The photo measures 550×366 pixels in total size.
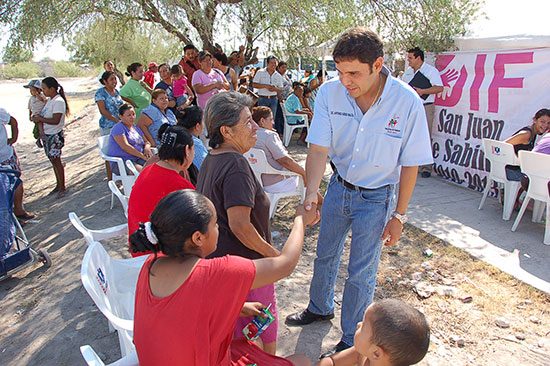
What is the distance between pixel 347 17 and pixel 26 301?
7068 mm

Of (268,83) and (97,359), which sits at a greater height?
(268,83)

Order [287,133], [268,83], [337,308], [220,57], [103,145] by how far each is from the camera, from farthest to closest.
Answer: [287,133], [268,83], [220,57], [103,145], [337,308]

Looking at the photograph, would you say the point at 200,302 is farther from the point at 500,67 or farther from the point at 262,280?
the point at 500,67

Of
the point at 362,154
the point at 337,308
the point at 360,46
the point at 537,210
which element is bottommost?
the point at 337,308

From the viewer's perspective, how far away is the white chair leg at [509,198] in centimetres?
500

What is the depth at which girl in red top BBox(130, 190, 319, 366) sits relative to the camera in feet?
4.65

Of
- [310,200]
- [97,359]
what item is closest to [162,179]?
[310,200]

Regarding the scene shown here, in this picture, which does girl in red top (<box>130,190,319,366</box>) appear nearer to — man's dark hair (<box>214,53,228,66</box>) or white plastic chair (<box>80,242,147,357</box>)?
white plastic chair (<box>80,242,147,357</box>)

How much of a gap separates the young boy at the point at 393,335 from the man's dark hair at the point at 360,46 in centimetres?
122

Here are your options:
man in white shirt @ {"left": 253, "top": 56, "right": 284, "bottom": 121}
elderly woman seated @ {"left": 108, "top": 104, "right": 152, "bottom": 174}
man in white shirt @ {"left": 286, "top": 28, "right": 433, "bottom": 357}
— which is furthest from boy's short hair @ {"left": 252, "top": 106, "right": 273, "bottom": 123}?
man in white shirt @ {"left": 253, "top": 56, "right": 284, "bottom": 121}

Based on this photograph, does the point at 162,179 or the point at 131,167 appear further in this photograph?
the point at 131,167

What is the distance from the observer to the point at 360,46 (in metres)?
2.07

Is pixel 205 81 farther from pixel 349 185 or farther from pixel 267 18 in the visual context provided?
pixel 349 185

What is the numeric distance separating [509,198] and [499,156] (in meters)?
0.54
